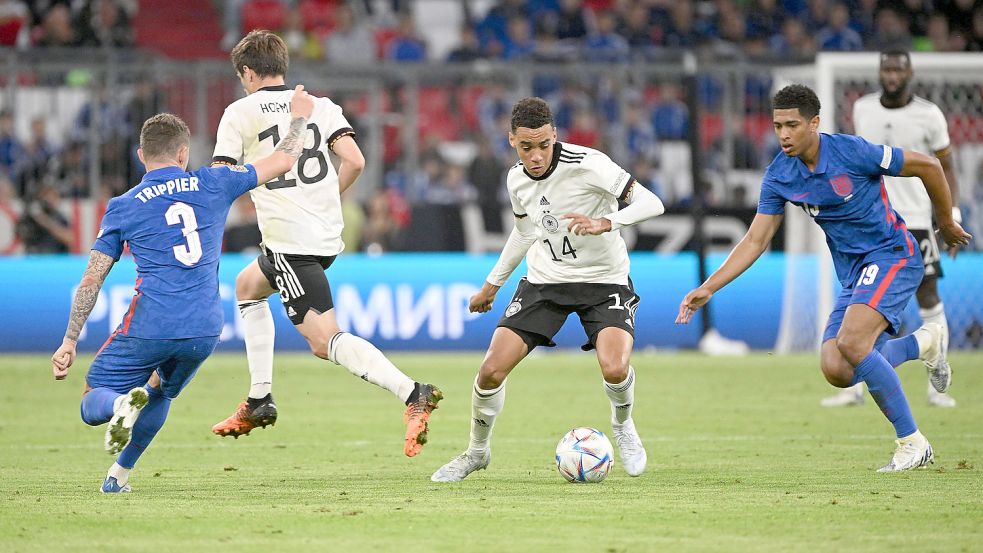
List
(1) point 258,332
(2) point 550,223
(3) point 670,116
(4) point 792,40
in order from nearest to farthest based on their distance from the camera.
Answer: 1. (2) point 550,223
2. (1) point 258,332
3. (3) point 670,116
4. (4) point 792,40

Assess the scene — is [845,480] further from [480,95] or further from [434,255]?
[480,95]

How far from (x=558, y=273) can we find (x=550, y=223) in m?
0.29

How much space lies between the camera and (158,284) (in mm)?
6766

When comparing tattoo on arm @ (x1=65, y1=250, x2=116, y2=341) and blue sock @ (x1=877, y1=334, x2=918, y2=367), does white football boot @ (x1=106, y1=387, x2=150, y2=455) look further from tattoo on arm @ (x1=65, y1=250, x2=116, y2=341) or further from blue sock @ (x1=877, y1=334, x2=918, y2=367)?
blue sock @ (x1=877, y1=334, x2=918, y2=367)

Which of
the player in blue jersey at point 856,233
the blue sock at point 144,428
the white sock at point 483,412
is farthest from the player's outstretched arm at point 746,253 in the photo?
the blue sock at point 144,428

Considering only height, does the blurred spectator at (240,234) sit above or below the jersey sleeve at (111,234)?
below

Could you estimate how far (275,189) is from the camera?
26.5 feet

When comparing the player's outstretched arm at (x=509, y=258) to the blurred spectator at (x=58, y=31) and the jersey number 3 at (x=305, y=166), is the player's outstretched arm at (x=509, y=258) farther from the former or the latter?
the blurred spectator at (x=58, y=31)

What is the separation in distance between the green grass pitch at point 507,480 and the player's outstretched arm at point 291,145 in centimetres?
160

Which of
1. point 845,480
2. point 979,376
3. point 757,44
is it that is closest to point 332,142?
point 845,480

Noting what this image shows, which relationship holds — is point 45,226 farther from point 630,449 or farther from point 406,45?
point 630,449

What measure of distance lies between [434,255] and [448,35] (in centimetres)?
777

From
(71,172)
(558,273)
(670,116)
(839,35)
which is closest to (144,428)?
(558,273)

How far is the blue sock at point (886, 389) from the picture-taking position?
7480mm
